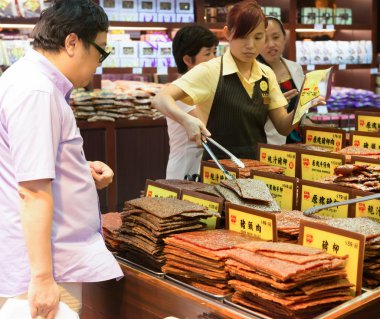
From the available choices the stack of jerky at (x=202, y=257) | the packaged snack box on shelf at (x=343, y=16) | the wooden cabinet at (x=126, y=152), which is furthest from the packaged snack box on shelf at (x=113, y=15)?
the stack of jerky at (x=202, y=257)

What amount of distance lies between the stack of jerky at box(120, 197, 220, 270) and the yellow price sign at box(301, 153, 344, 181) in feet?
2.04

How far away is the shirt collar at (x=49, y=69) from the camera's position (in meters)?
1.63

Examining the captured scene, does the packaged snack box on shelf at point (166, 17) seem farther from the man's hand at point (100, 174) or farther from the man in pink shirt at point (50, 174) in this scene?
the man in pink shirt at point (50, 174)

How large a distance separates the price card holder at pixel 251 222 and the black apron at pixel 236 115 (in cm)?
102

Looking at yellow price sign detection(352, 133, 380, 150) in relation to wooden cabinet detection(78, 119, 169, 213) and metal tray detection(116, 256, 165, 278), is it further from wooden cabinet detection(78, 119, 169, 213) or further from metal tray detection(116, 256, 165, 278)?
wooden cabinet detection(78, 119, 169, 213)

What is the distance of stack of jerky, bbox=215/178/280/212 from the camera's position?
2.00 m

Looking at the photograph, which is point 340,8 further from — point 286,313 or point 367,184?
point 286,313

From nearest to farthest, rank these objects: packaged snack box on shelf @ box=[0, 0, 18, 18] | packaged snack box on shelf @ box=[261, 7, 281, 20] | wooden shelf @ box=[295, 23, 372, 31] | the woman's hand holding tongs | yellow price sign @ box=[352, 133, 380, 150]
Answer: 1. the woman's hand holding tongs
2. yellow price sign @ box=[352, 133, 380, 150]
3. packaged snack box on shelf @ box=[0, 0, 18, 18]
4. packaged snack box on shelf @ box=[261, 7, 281, 20]
5. wooden shelf @ box=[295, 23, 372, 31]

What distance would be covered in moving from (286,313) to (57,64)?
2.77 ft

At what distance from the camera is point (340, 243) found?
1.64 metres

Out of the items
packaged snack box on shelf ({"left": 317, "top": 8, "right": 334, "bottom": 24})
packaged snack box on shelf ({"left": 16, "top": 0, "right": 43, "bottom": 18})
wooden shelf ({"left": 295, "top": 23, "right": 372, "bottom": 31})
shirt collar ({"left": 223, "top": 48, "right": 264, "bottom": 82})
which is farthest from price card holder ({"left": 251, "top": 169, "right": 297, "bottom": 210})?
packaged snack box on shelf ({"left": 317, "top": 8, "right": 334, "bottom": 24})

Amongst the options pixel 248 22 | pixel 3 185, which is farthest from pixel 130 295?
pixel 248 22

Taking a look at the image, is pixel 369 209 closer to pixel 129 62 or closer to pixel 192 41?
pixel 192 41

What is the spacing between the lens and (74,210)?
1688mm
